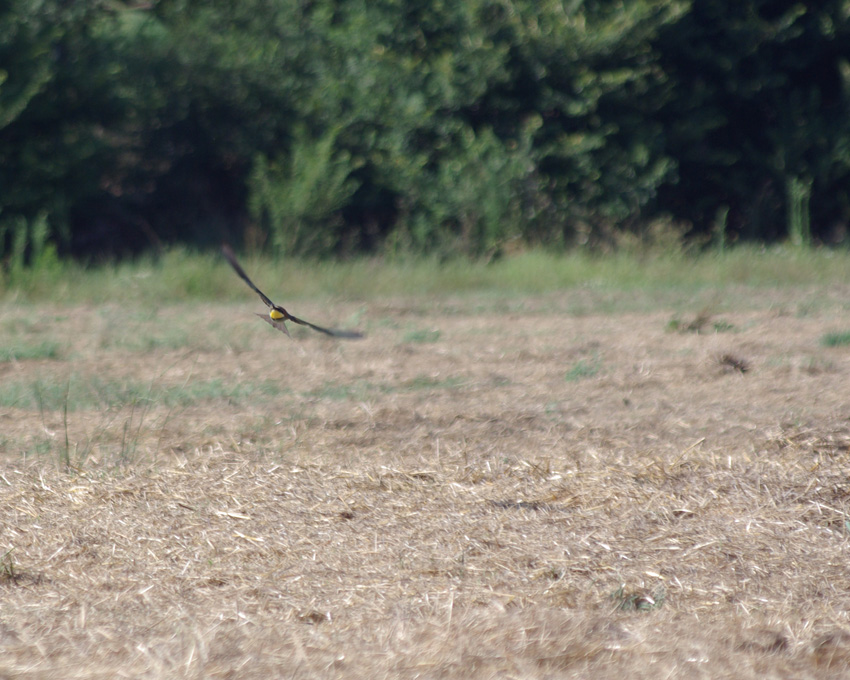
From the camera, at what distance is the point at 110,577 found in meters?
3.19

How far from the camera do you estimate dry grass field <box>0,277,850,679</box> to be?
2.74 meters

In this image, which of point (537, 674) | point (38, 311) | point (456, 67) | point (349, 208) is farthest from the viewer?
point (349, 208)

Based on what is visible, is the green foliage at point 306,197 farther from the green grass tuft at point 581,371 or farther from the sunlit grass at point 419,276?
the green grass tuft at point 581,371

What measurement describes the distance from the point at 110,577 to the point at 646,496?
199cm

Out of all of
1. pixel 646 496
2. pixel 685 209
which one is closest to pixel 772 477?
pixel 646 496

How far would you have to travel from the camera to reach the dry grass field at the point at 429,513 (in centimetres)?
274

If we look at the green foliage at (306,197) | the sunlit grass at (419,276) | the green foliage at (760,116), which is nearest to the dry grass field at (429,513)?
the sunlit grass at (419,276)

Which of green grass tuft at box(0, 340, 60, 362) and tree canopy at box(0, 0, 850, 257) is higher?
tree canopy at box(0, 0, 850, 257)

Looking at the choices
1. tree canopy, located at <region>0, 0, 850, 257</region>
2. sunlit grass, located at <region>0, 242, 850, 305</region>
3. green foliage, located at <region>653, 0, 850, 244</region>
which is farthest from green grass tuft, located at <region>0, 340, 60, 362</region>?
green foliage, located at <region>653, 0, 850, 244</region>

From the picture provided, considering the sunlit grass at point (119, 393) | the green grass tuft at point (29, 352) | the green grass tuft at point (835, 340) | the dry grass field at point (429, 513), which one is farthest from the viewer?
the green grass tuft at point (835, 340)

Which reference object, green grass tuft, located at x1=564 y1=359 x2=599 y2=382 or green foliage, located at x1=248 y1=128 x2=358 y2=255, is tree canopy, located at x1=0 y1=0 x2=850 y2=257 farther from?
green grass tuft, located at x1=564 y1=359 x2=599 y2=382

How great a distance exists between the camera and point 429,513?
3.68m

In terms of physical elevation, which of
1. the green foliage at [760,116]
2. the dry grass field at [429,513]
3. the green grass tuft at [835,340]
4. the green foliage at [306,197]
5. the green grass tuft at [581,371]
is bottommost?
the dry grass field at [429,513]

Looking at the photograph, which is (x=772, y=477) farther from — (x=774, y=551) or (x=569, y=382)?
(x=569, y=382)
